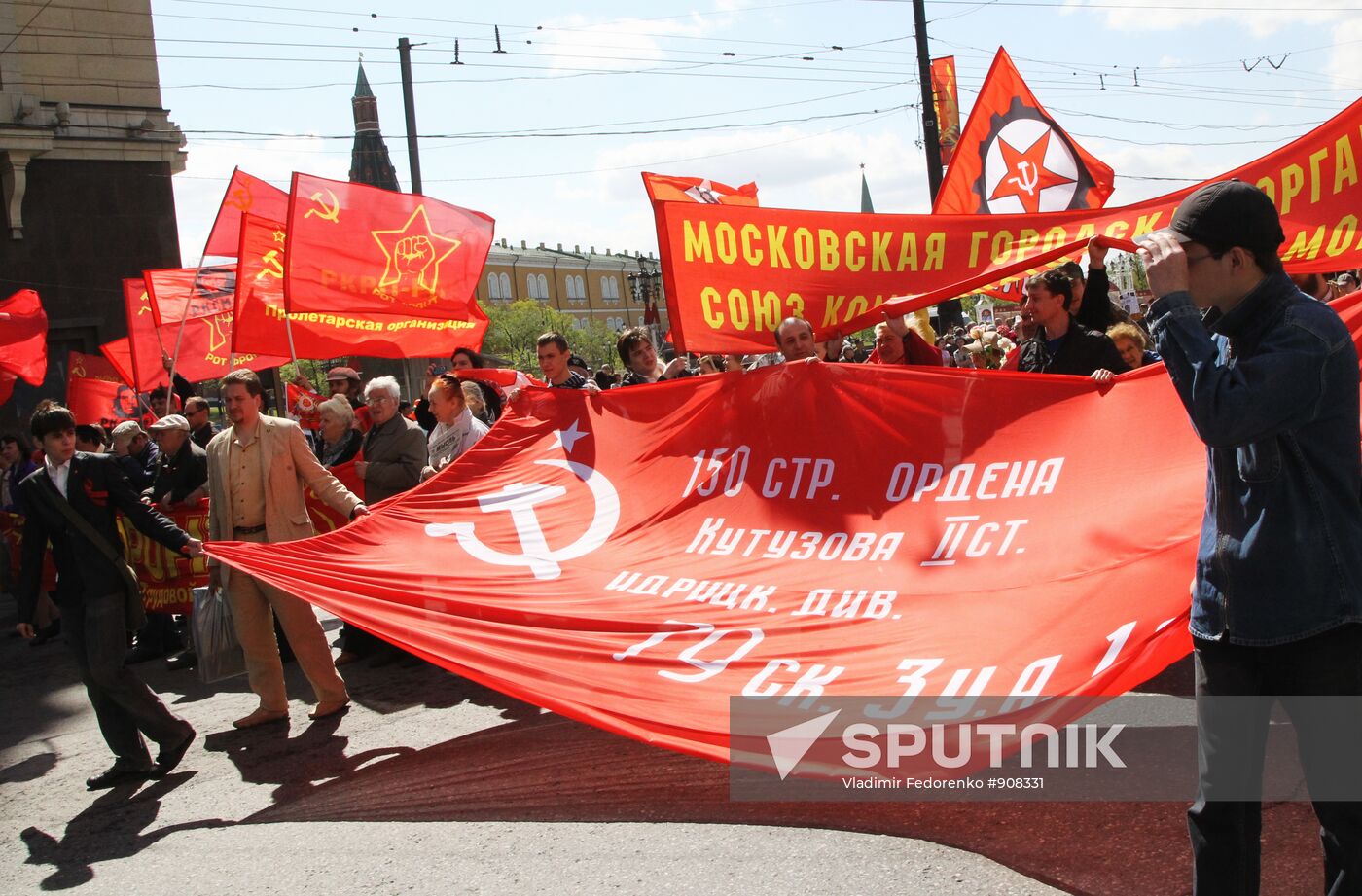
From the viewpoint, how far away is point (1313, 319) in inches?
103

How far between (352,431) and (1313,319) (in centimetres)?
725

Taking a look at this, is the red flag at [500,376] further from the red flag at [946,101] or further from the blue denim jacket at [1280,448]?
the red flag at [946,101]

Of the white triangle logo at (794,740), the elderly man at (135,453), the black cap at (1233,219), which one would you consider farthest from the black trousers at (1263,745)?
the elderly man at (135,453)

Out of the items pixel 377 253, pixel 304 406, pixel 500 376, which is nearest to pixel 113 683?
pixel 500 376

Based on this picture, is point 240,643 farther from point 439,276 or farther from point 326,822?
point 439,276

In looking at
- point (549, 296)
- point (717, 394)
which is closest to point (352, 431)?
point (717, 394)

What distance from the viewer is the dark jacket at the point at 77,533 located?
604 centimetres

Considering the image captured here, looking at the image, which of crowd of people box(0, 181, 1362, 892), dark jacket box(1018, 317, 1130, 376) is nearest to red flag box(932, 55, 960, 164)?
crowd of people box(0, 181, 1362, 892)

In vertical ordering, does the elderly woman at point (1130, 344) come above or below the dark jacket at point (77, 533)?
above

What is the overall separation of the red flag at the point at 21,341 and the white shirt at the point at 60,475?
8.49 meters

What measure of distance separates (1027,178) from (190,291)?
843 cm

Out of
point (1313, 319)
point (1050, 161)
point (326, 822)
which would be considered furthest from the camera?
point (1050, 161)

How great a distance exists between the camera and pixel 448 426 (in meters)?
7.91

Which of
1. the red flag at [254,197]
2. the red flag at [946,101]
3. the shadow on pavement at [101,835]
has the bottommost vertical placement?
the shadow on pavement at [101,835]
